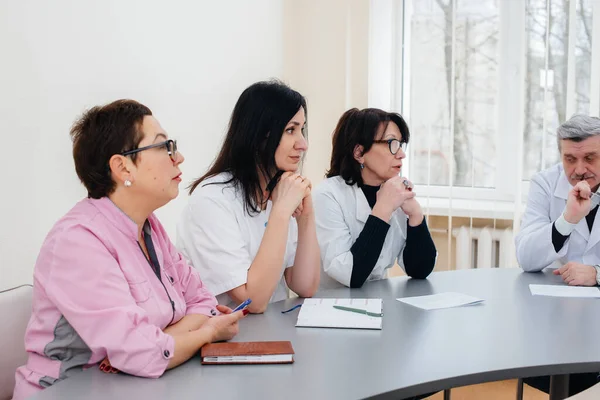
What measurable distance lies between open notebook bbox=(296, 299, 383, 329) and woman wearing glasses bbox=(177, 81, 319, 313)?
13 centimetres

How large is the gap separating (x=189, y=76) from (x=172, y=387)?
2013mm

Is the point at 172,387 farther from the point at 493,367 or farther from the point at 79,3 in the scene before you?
the point at 79,3

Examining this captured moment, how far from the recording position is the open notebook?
1.62 m

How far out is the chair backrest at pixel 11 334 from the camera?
4.84 ft

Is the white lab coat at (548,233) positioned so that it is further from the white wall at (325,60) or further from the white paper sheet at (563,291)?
the white wall at (325,60)

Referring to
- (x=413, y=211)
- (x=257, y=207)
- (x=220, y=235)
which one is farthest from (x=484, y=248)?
(x=220, y=235)

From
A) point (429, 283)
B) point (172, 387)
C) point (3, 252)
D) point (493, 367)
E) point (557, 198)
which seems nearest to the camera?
point (172, 387)

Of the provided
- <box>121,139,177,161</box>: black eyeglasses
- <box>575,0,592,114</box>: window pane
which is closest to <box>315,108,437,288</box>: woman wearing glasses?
<box>121,139,177,161</box>: black eyeglasses

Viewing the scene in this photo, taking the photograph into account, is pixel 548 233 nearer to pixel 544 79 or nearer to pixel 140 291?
pixel 544 79

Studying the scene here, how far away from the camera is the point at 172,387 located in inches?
48.3

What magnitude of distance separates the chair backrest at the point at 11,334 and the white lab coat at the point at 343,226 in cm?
97

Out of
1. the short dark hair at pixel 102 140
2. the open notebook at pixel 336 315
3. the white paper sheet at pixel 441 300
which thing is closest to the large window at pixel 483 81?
the white paper sheet at pixel 441 300

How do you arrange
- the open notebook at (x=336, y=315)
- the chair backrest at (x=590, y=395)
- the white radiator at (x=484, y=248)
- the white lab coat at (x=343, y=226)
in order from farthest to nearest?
the white radiator at (x=484, y=248) → the white lab coat at (x=343, y=226) → the open notebook at (x=336, y=315) → the chair backrest at (x=590, y=395)

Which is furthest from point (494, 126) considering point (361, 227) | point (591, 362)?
point (591, 362)
